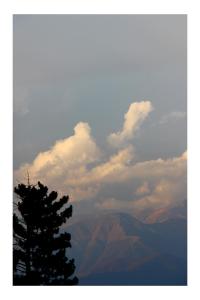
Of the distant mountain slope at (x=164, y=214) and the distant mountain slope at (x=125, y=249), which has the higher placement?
the distant mountain slope at (x=164, y=214)

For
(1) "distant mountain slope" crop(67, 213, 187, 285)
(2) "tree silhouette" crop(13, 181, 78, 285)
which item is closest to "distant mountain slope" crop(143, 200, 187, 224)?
(1) "distant mountain slope" crop(67, 213, 187, 285)

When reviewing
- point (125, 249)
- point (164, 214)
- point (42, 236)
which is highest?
point (164, 214)

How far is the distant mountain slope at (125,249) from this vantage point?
17734 millimetres

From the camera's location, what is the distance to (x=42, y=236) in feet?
37.0

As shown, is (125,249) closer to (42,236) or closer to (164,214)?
(164,214)

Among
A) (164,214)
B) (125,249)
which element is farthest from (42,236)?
(125,249)

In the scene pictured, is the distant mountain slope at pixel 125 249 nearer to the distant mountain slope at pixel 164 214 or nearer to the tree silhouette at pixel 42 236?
the distant mountain slope at pixel 164 214

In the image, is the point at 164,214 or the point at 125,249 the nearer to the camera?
the point at 164,214

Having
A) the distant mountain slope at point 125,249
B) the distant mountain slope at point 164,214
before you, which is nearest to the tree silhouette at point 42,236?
the distant mountain slope at point 125,249

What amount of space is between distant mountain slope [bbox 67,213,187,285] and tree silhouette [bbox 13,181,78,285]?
5.34 metres

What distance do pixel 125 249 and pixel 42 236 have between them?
8271mm

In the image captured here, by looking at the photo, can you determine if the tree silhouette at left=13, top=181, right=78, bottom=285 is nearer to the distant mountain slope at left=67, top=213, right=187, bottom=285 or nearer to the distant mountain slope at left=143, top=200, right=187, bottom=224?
the distant mountain slope at left=67, top=213, right=187, bottom=285

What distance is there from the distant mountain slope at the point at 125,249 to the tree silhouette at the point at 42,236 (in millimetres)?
5337
